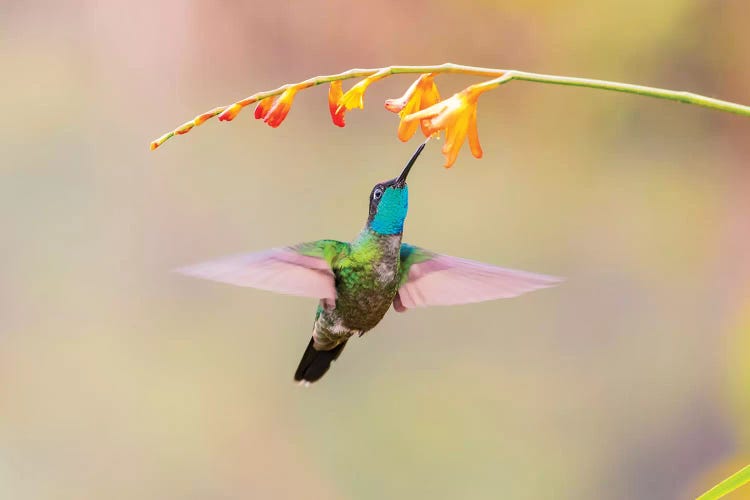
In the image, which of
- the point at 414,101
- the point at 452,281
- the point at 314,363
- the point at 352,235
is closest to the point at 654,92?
the point at 414,101

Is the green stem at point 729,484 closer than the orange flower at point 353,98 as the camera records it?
Yes

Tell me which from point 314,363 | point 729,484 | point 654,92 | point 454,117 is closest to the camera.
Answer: point 654,92

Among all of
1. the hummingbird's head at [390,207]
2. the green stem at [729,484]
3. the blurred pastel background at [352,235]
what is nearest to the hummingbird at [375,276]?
the hummingbird's head at [390,207]

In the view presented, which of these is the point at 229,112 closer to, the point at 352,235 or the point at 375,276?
the point at 375,276

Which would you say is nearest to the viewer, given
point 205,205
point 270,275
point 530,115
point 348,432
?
point 270,275

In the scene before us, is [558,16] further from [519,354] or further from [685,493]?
[685,493]

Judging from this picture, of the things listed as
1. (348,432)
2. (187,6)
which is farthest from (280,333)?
(187,6)

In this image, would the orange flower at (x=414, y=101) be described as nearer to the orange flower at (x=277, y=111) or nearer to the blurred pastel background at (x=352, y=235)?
the orange flower at (x=277, y=111)
